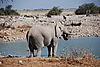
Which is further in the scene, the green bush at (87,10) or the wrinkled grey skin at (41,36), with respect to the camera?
the green bush at (87,10)

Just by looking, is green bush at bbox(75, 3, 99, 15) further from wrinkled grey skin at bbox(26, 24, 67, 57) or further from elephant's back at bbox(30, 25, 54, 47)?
elephant's back at bbox(30, 25, 54, 47)

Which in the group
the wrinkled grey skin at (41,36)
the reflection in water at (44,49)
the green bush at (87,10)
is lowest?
the reflection in water at (44,49)

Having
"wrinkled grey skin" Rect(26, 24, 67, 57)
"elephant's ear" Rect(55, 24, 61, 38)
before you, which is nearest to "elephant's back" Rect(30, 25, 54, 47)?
"wrinkled grey skin" Rect(26, 24, 67, 57)

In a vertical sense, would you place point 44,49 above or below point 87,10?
below

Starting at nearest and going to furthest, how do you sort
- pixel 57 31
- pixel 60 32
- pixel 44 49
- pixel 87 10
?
1. pixel 57 31
2. pixel 60 32
3. pixel 44 49
4. pixel 87 10

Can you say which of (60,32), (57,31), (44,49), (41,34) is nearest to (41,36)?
(41,34)

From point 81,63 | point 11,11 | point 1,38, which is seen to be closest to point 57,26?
point 81,63

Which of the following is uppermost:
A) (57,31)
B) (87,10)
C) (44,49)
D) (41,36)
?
(57,31)

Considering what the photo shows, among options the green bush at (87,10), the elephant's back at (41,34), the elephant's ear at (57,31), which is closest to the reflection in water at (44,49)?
the elephant's ear at (57,31)

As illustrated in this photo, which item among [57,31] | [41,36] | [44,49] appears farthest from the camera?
[44,49]

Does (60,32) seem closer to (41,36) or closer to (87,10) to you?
(41,36)

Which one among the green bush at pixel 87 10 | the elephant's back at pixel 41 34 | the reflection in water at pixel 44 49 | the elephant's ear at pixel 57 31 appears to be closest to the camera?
the elephant's back at pixel 41 34

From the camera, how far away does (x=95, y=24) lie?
133 feet

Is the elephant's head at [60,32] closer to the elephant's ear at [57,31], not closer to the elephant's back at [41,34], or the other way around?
the elephant's ear at [57,31]
